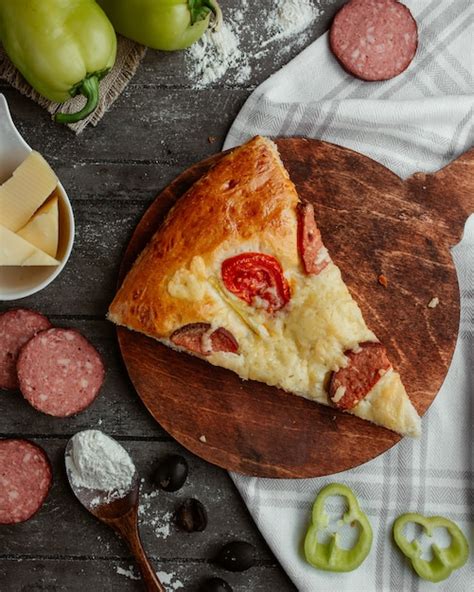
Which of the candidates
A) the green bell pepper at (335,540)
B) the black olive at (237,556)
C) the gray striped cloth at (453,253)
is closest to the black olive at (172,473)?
the gray striped cloth at (453,253)

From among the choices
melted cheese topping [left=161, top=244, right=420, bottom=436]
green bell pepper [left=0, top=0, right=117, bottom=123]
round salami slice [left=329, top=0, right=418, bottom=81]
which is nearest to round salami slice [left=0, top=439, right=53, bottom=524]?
melted cheese topping [left=161, top=244, right=420, bottom=436]

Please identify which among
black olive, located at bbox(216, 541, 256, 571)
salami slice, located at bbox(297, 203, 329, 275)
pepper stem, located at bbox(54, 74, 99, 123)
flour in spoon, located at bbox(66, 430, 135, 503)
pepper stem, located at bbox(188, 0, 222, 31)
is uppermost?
pepper stem, located at bbox(188, 0, 222, 31)

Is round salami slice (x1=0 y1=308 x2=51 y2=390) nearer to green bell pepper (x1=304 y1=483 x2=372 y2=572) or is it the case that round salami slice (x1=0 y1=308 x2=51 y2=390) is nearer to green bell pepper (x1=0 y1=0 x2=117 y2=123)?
green bell pepper (x1=0 y1=0 x2=117 y2=123)

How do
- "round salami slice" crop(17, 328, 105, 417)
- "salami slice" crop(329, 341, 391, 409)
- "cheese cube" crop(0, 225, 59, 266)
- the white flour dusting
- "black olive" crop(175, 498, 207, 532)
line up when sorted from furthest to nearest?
1. the white flour dusting
2. "black olive" crop(175, 498, 207, 532)
3. "round salami slice" crop(17, 328, 105, 417)
4. "salami slice" crop(329, 341, 391, 409)
5. "cheese cube" crop(0, 225, 59, 266)

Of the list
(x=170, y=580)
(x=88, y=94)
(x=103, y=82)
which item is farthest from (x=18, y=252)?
(x=170, y=580)

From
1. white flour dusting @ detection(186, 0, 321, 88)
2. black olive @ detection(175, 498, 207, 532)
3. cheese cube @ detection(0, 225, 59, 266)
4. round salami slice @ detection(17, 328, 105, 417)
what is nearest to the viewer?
cheese cube @ detection(0, 225, 59, 266)

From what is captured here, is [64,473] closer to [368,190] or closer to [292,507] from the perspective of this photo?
[292,507]

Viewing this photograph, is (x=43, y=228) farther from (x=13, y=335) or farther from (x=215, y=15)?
(x=215, y=15)

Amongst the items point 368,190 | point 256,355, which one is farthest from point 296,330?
point 368,190
